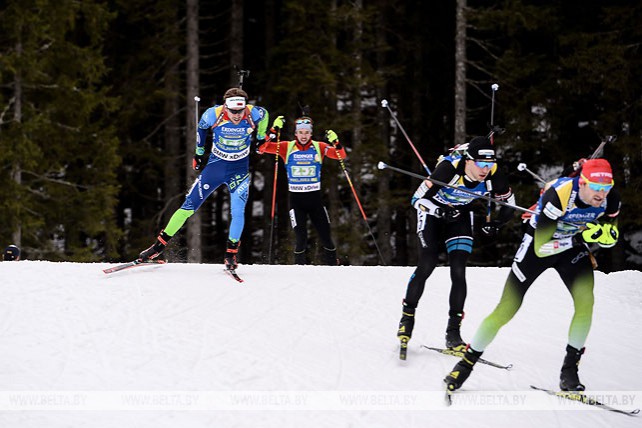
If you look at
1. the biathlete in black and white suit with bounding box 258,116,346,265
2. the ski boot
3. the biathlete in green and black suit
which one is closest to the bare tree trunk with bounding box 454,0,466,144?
the biathlete in black and white suit with bounding box 258,116,346,265

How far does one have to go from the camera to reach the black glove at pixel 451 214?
7734 mm

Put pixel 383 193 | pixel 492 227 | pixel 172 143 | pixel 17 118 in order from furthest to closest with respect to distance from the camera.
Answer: pixel 172 143
pixel 383 193
pixel 17 118
pixel 492 227

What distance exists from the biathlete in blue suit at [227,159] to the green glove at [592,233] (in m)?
4.95

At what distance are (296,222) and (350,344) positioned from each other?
12.6ft

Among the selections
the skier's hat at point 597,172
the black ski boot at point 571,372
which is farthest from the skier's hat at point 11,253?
the skier's hat at point 597,172

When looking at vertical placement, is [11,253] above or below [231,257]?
below

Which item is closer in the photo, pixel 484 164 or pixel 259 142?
pixel 484 164

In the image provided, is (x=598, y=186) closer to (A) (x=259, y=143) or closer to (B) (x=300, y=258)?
(A) (x=259, y=143)

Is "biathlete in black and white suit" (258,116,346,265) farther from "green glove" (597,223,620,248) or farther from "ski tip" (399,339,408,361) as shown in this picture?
"green glove" (597,223,620,248)

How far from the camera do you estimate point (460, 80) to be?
706 inches

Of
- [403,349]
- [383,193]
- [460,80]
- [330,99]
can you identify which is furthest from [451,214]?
[383,193]

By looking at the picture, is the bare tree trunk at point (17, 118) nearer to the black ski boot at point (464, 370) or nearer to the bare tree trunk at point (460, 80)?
the bare tree trunk at point (460, 80)

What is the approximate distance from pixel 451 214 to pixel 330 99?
12.6m

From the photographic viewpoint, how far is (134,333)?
8273 millimetres
